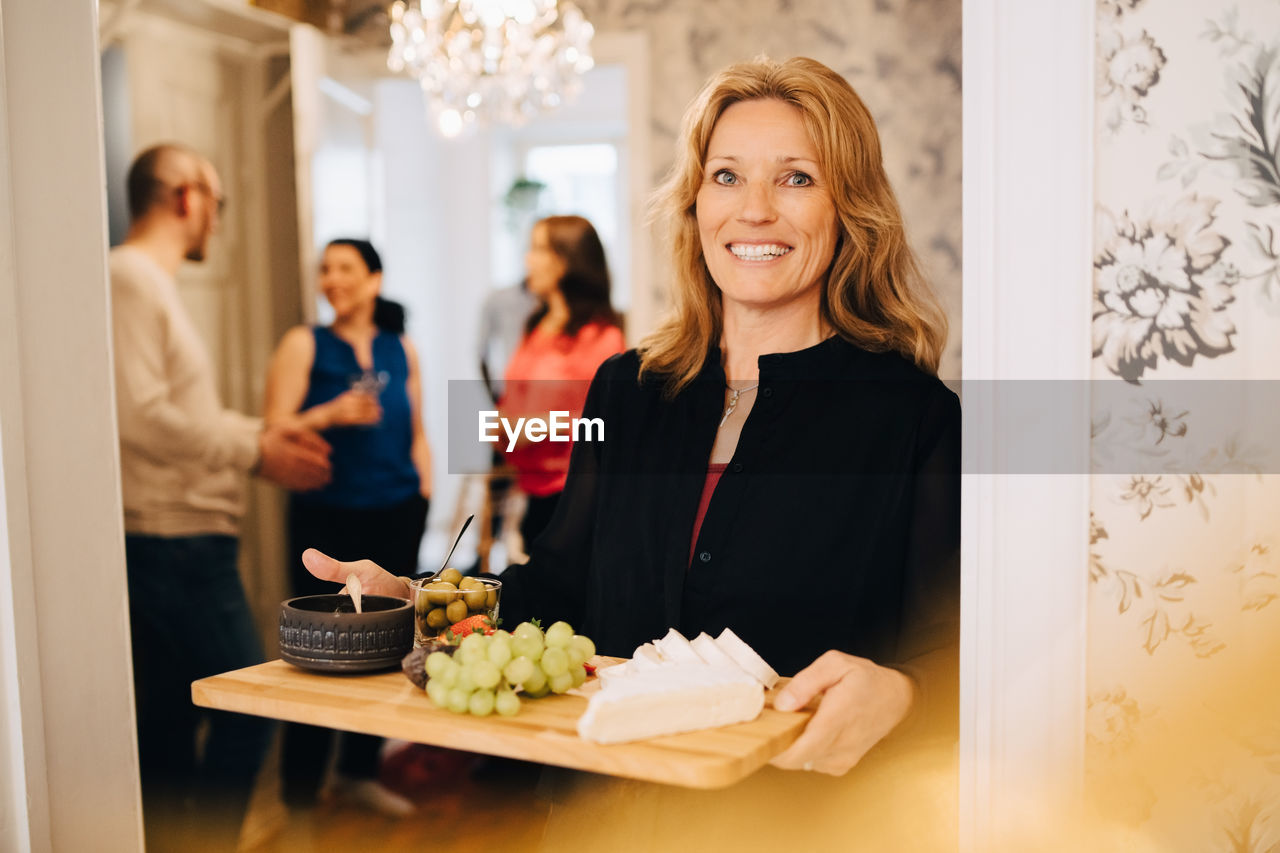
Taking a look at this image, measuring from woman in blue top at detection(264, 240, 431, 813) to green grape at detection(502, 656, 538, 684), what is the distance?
7.15ft

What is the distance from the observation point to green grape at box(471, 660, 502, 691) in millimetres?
Result: 909

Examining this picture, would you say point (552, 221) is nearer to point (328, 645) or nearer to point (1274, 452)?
point (328, 645)

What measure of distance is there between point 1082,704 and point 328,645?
2.35 feet

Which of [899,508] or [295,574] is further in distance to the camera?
[295,574]

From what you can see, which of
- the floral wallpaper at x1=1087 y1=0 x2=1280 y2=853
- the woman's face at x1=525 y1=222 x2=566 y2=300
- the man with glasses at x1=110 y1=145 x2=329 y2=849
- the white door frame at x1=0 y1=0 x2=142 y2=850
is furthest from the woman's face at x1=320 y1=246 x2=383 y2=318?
the floral wallpaper at x1=1087 y1=0 x2=1280 y2=853

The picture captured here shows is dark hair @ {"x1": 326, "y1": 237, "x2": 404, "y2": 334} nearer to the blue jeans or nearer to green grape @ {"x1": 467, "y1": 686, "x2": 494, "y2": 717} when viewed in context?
the blue jeans

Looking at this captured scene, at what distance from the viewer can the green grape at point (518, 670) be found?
3.07 feet

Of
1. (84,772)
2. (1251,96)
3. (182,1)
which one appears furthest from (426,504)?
(1251,96)

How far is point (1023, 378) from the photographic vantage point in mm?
919

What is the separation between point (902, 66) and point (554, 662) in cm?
296

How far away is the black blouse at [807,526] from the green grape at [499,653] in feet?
1.42

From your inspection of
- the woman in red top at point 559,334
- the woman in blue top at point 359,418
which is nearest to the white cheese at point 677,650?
the woman in blue top at point 359,418

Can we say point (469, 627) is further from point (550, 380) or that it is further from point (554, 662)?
point (550, 380)

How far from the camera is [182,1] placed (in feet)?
10.2
